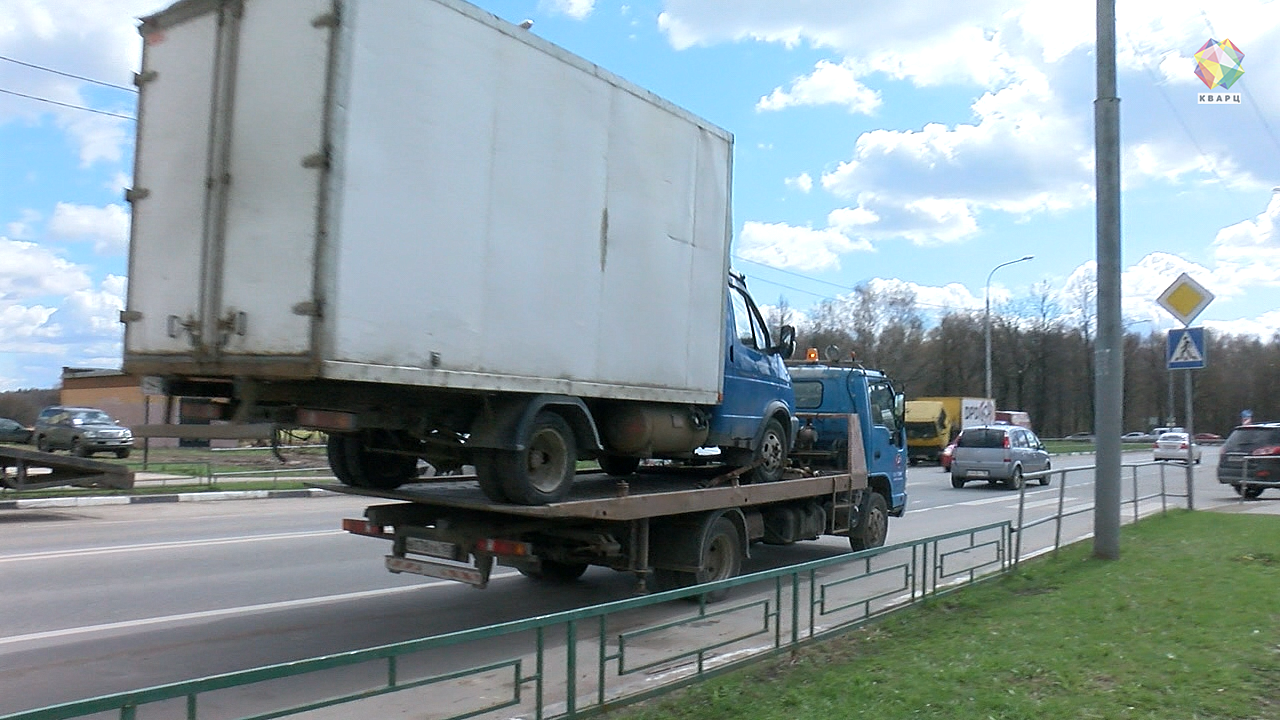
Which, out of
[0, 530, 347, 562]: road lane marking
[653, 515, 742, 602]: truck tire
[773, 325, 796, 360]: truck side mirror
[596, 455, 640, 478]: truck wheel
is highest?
[773, 325, 796, 360]: truck side mirror

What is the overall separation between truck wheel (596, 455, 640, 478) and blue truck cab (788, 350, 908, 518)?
7.47 feet

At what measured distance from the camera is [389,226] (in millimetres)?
5664

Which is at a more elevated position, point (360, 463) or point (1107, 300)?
point (1107, 300)

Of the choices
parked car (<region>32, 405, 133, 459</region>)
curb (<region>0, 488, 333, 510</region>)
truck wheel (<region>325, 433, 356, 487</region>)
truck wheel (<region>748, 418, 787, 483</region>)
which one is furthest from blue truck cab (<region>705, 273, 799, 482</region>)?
parked car (<region>32, 405, 133, 459</region>)

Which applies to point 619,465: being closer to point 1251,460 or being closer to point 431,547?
point 431,547

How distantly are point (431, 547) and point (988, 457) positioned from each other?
20898 mm

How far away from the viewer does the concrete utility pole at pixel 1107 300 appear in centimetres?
1054

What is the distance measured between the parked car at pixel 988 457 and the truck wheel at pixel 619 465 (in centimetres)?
1761

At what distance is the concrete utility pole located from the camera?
415 inches

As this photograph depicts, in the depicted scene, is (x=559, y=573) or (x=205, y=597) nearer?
(x=205, y=597)

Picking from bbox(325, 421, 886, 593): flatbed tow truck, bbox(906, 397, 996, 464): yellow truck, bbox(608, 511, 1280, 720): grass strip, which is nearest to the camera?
bbox(608, 511, 1280, 720): grass strip

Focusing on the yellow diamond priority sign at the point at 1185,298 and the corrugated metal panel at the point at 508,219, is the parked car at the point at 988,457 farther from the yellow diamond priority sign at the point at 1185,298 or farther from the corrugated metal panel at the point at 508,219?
the corrugated metal panel at the point at 508,219

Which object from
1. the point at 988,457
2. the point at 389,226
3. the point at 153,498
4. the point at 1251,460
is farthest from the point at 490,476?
the point at 988,457

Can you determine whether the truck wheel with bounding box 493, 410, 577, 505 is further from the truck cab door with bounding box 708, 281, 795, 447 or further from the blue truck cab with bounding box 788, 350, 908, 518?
the blue truck cab with bounding box 788, 350, 908, 518
